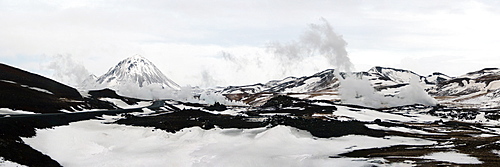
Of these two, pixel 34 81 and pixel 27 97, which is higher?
pixel 34 81

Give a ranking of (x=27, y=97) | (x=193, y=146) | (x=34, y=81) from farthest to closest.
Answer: (x=34, y=81) < (x=27, y=97) < (x=193, y=146)

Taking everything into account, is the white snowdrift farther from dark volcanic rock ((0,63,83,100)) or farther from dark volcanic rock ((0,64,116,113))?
dark volcanic rock ((0,63,83,100))

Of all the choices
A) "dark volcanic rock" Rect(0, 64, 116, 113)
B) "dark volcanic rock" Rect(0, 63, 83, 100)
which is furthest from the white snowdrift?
"dark volcanic rock" Rect(0, 63, 83, 100)

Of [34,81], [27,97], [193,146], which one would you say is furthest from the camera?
[34,81]

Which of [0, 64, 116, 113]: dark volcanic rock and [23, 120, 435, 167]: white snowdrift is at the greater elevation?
[0, 64, 116, 113]: dark volcanic rock

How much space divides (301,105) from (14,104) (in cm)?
9456

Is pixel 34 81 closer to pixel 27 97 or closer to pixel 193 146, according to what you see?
pixel 27 97

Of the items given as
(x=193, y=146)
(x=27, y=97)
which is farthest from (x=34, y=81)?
(x=193, y=146)

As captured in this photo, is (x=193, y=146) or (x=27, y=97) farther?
(x=27, y=97)

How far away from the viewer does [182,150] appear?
48688 millimetres

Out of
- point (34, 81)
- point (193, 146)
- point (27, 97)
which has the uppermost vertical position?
point (34, 81)

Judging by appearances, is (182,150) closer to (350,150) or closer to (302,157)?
(302,157)

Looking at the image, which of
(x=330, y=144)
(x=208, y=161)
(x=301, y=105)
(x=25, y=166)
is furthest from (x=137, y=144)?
(x=301, y=105)

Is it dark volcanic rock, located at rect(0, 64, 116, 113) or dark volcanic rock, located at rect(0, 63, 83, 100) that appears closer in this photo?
dark volcanic rock, located at rect(0, 64, 116, 113)
